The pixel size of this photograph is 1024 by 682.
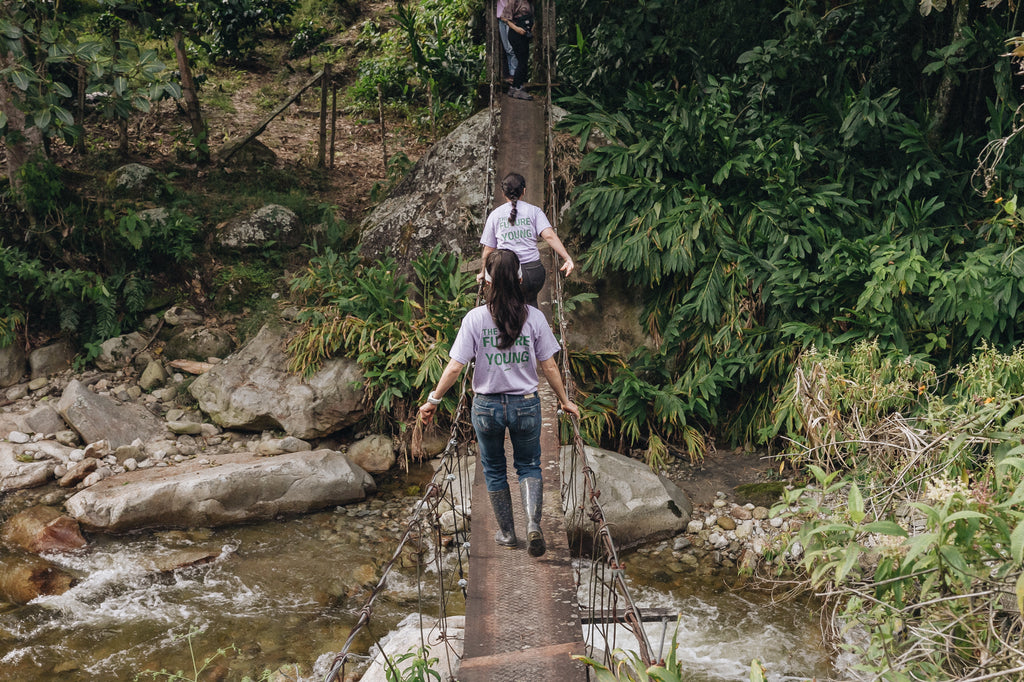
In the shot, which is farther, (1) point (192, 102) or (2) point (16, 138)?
(1) point (192, 102)

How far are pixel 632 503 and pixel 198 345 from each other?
13.9ft

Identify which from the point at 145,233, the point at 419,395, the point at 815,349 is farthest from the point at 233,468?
the point at 815,349

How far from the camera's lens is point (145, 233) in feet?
23.5

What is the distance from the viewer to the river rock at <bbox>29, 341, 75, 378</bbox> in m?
6.82

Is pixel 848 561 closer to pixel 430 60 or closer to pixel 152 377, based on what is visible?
pixel 152 377

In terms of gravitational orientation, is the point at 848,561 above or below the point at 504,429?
below

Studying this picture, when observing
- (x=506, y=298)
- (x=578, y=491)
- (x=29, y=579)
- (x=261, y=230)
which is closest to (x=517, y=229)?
(x=506, y=298)

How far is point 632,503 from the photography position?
525 cm

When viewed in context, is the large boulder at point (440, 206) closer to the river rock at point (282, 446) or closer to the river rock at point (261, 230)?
the river rock at point (261, 230)

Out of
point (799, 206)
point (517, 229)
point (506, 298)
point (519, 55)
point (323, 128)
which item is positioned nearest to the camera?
point (506, 298)

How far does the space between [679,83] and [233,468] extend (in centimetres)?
501

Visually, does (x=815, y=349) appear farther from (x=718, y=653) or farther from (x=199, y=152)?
(x=199, y=152)

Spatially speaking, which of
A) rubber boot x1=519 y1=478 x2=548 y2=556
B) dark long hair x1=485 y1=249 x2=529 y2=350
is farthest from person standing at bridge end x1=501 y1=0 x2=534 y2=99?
rubber boot x1=519 y1=478 x2=548 y2=556

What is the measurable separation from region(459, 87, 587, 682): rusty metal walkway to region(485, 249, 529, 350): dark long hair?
891mm
